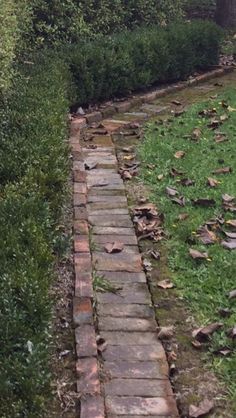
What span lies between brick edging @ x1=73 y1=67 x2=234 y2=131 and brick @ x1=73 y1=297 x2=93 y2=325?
3.22 meters

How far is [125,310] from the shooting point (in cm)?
344

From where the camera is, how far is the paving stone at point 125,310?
3.40 m

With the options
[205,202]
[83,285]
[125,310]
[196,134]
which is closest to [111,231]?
[205,202]

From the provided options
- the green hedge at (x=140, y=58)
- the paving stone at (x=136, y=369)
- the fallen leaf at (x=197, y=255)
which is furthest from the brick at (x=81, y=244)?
the green hedge at (x=140, y=58)

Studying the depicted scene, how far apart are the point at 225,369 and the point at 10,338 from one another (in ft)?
3.20

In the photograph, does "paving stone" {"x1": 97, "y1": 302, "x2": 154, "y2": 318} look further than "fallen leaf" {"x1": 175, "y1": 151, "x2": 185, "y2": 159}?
No

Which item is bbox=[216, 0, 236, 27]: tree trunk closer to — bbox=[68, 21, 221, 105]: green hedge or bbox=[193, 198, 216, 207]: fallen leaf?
bbox=[68, 21, 221, 105]: green hedge

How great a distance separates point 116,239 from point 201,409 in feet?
5.36

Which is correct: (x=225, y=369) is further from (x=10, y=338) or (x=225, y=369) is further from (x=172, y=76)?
(x=172, y=76)

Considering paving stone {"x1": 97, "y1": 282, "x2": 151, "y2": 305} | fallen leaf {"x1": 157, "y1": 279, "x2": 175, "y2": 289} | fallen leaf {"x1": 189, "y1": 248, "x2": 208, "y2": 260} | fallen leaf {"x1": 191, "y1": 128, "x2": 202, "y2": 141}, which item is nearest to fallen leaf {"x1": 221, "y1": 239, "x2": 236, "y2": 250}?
fallen leaf {"x1": 189, "y1": 248, "x2": 208, "y2": 260}

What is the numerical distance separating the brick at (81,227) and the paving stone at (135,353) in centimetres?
115

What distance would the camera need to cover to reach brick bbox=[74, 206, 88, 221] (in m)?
4.37

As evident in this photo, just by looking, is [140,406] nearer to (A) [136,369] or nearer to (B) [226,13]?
(A) [136,369]

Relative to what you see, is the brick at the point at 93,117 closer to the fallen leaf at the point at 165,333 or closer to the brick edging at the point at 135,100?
the brick edging at the point at 135,100
